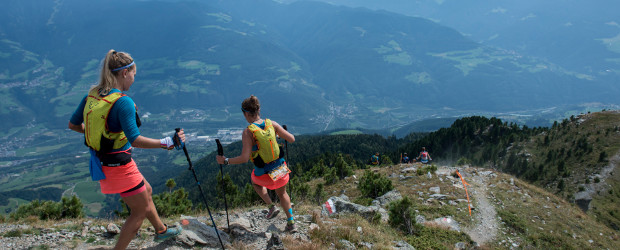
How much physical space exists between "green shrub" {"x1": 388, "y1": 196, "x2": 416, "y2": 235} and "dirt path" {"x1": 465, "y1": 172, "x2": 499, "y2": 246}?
2621mm

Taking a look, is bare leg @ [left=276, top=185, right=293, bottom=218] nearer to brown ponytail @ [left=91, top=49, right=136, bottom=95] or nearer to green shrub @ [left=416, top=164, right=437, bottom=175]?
brown ponytail @ [left=91, top=49, right=136, bottom=95]

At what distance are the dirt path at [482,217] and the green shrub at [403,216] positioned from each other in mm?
2621

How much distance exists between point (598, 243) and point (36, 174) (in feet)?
719

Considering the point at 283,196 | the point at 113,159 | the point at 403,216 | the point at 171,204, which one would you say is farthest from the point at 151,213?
the point at 403,216

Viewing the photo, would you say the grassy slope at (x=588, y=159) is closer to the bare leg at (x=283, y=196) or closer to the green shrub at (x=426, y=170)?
the green shrub at (x=426, y=170)

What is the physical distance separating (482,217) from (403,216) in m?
4.89

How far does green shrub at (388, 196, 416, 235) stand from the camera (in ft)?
27.2

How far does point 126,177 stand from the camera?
13.5 feet

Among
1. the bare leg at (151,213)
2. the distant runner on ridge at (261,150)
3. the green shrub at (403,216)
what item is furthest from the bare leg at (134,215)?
the green shrub at (403,216)

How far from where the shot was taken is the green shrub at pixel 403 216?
830 cm

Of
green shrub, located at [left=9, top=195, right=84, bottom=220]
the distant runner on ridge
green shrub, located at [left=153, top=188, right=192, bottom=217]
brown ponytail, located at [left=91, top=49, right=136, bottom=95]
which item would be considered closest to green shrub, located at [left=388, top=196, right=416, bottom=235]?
the distant runner on ridge

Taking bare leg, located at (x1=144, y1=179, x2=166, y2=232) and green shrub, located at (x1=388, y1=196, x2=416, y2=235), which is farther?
green shrub, located at (x1=388, y1=196, x2=416, y2=235)

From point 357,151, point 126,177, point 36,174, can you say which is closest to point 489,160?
point 126,177

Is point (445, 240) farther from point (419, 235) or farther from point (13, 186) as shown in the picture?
point (13, 186)
